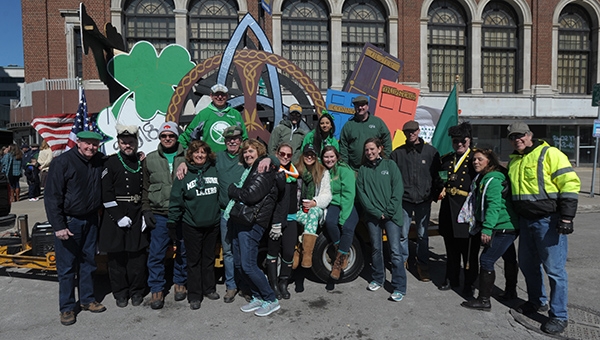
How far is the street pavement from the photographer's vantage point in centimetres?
358

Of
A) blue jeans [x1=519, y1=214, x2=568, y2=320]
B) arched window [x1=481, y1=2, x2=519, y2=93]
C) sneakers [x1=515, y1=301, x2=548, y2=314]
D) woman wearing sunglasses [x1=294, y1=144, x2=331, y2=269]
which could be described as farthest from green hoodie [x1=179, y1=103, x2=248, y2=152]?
arched window [x1=481, y1=2, x2=519, y2=93]

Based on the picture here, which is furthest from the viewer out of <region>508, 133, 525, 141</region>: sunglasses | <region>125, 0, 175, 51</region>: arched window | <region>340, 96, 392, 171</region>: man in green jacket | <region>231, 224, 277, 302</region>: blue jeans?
<region>125, 0, 175, 51</region>: arched window

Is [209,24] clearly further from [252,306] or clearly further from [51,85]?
[252,306]

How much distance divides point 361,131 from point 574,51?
2209 cm

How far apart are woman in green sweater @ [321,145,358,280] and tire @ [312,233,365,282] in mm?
241

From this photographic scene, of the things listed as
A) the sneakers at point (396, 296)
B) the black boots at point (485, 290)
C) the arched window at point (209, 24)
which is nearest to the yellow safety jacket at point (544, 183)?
the black boots at point (485, 290)

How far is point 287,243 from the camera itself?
4258 mm

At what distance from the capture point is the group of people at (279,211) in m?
3.71

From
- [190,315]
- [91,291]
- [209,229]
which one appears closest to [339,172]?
[209,229]

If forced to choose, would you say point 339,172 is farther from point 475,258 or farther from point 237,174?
point 475,258

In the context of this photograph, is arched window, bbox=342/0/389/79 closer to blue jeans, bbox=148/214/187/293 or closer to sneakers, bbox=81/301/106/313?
blue jeans, bbox=148/214/187/293

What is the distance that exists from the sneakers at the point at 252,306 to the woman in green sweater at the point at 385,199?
1.48 m

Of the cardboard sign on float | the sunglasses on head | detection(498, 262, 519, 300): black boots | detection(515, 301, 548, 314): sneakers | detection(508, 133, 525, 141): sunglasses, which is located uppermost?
the cardboard sign on float

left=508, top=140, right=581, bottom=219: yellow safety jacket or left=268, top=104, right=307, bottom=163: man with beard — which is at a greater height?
left=268, top=104, right=307, bottom=163: man with beard
